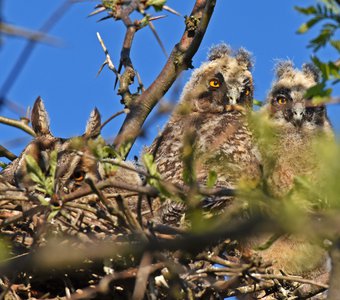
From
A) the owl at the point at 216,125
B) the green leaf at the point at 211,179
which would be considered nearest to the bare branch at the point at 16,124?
the owl at the point at 216,125

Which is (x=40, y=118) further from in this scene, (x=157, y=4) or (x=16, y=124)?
(x=16, y=124)

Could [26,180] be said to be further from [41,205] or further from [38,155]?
[41,205]

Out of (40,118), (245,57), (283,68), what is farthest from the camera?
(245,57)

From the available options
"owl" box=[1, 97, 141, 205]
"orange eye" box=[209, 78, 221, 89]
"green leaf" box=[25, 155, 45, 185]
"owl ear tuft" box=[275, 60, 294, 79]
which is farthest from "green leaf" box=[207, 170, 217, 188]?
"owl ear tuft" box=[275, 60, 294, 79]

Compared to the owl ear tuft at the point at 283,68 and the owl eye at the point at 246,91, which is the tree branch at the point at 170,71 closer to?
the owl eye at the point at 246,91

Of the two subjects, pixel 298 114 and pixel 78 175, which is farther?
pixel 298 114

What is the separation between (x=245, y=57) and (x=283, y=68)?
40 centimetres

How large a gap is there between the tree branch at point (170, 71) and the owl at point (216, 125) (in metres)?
0.19

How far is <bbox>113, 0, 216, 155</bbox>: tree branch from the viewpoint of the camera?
3.92 meters


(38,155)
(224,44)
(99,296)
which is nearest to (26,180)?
(38,155)

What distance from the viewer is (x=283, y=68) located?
20.6 feet

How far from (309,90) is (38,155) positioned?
2.45 metres

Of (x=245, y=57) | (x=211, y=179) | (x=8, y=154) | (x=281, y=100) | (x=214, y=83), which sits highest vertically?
(x=245, y=57)

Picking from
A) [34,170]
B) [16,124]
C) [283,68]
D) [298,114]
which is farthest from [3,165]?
[283,68]
